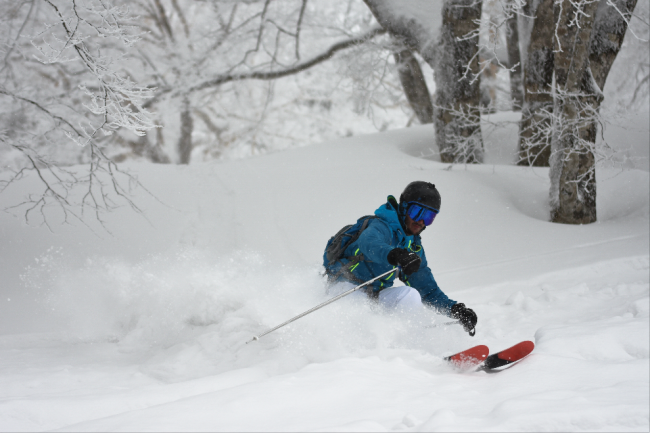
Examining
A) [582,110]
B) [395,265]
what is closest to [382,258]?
[395,265]

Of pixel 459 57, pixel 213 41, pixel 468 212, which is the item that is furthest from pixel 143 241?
pixel 213 41

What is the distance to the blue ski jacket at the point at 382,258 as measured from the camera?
352cm

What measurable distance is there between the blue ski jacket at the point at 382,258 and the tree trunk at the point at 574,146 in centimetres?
363

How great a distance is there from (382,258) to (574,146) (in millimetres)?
4392

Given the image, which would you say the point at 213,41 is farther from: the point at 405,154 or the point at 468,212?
the point at 468,212

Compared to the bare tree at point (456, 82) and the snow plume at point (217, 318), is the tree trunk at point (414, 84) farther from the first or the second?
the snow plume at point (217, 318)

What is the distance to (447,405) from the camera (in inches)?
89.7

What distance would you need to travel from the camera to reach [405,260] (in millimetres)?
3277

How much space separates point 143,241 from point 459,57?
5.80m

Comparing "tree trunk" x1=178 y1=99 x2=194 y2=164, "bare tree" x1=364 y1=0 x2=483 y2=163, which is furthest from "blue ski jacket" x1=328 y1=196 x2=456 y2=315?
"tree trunk" x1=178 y1=99 x2=194 y2=164

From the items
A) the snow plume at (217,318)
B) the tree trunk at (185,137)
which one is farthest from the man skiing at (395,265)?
the tree trunk at (185,137)

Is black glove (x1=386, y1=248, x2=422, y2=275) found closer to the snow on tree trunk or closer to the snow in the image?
the snow

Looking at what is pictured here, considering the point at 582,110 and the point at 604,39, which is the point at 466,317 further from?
the point at 604,39

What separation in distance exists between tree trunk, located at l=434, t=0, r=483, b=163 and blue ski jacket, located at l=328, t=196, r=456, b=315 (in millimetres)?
4773
